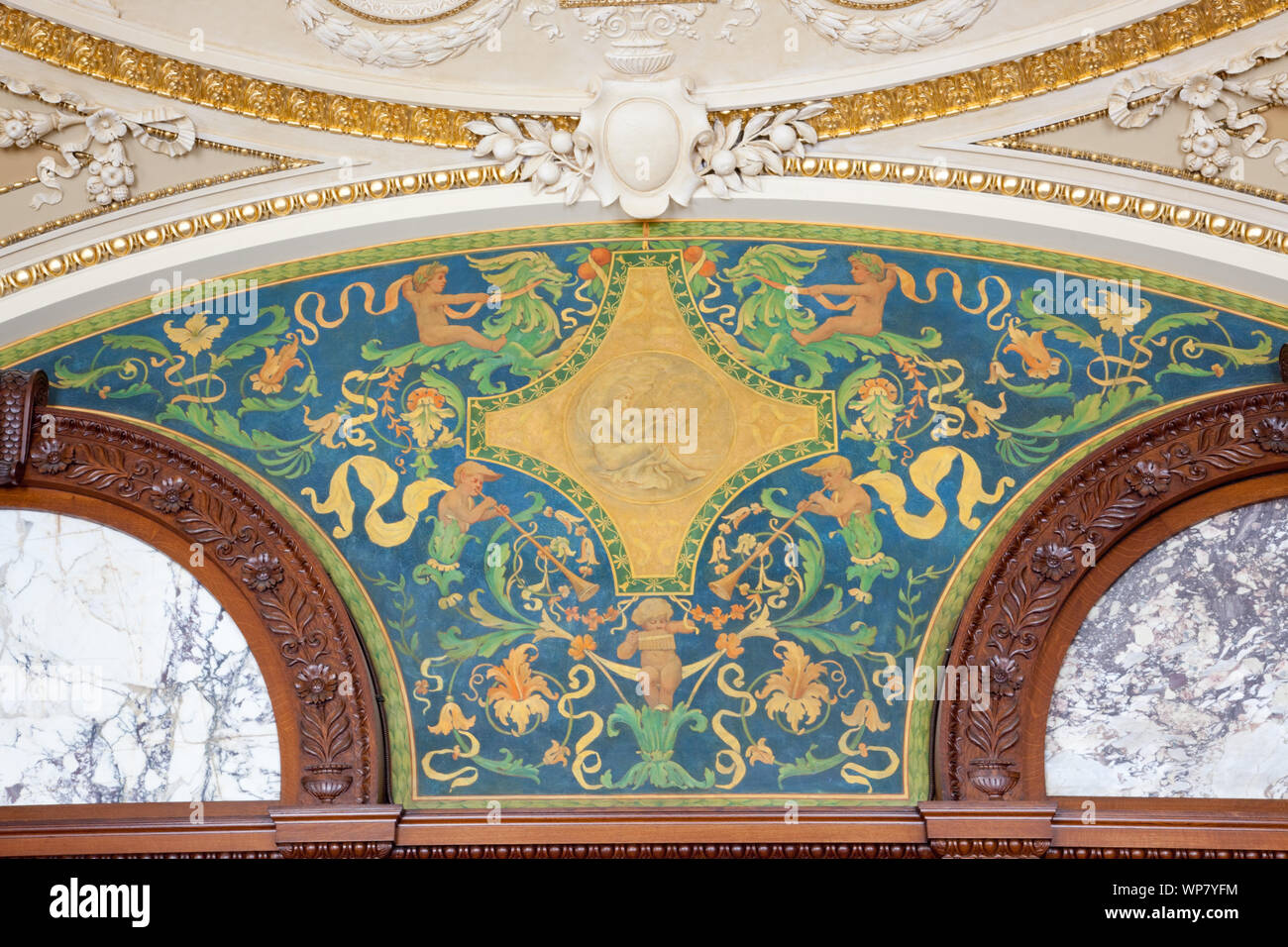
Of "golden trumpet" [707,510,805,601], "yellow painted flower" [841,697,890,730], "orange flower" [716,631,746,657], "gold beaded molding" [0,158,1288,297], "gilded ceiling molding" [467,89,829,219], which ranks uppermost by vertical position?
"gilded ceiling molding" [467,89,829,219]

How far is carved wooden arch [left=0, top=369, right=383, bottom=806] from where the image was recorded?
563 cm

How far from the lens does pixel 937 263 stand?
5.92 m

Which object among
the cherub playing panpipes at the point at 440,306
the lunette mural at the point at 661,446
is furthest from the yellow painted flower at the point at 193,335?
the cherub playing panpipes at the point at 440,306

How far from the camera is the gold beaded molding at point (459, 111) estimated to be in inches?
216

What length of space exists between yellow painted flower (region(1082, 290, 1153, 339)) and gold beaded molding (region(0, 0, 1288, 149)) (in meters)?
0.83

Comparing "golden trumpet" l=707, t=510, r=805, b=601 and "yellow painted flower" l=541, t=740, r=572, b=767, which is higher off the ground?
"golden trumpet" l=707, t=510, r=805, b=601

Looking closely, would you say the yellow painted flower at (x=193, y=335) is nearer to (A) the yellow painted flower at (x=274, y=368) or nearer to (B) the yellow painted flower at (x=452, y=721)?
(A) the yellow painted flower at (x=274, y=368)

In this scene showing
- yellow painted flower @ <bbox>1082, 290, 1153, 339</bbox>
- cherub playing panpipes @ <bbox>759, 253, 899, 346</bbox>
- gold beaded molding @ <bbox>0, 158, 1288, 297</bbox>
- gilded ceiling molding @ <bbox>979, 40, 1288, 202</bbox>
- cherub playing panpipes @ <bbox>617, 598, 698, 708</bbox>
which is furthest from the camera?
cherub playing panpipes @ <bbox>759, 253, 899, 346</bbox>

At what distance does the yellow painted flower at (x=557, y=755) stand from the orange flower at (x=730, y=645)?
677 mm

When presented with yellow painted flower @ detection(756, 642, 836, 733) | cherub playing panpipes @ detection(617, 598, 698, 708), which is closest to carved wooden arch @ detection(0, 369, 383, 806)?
cherub playing panpipes @ detection(617, 598, 698, 708)

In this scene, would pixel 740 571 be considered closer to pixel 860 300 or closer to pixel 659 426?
pixel 659 426

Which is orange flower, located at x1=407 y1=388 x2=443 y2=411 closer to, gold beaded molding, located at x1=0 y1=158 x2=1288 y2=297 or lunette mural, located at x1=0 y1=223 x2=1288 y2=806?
lunette mural, located at x1=0 y1=223 x2=1288 y2=806

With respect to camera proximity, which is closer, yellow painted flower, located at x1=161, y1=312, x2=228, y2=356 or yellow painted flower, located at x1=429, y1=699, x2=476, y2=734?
yellow painted flower, located at x1=429, y1=699, x2=476, y2=734
